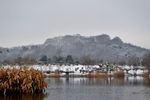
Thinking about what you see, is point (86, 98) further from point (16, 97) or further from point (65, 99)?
point (16, 97)

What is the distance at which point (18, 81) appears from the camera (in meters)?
43.9

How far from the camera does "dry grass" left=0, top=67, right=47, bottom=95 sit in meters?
43.6

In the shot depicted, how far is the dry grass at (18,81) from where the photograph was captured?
143 ft

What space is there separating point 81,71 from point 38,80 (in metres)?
106

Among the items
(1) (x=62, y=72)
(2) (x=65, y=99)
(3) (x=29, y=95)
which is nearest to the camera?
(2) (x=65, y=99)

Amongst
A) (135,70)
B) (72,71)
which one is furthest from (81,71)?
(135,70)

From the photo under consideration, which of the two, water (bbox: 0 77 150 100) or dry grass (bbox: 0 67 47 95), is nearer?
water (bbox: 0 77 150 100)

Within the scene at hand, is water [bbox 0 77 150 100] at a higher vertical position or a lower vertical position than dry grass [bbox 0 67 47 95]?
lower

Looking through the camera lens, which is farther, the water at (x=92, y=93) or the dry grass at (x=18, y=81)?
the dry grass at (x=18, y=81)

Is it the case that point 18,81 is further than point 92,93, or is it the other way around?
point 92,93

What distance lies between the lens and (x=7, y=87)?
43.4m

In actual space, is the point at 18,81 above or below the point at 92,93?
above

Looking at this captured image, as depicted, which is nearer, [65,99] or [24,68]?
[65,99]

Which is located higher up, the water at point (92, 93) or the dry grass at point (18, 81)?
the dry grass at point (18, 81)
